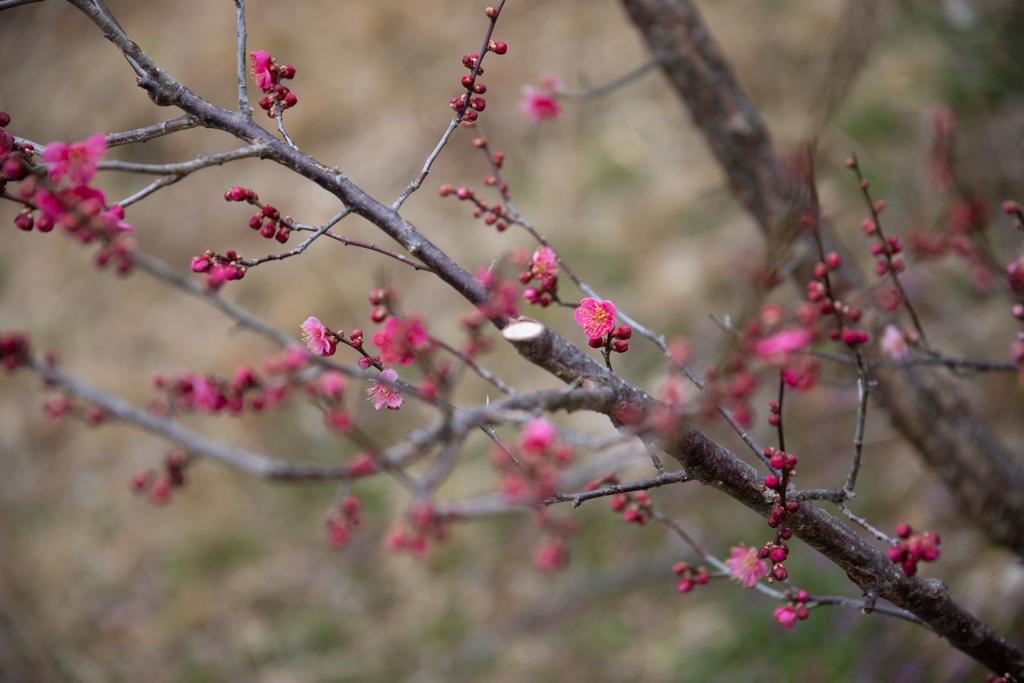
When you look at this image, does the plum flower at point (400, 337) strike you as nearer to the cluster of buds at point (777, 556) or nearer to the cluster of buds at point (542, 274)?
the cluster of buds at point (542, 274)

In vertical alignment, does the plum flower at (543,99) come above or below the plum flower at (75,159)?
above

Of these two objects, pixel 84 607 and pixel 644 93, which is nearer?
pixel 84 607

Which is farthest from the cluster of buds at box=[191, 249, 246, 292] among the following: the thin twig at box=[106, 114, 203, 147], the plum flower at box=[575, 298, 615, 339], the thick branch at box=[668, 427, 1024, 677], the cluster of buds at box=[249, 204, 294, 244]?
the thick branch at box=[668, 427, 1024, 677]

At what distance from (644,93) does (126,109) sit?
4117 millimetres

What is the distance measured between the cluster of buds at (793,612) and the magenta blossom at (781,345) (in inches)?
21.7

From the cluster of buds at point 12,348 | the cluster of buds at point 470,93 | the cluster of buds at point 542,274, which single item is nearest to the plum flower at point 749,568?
the cluster of buds at point 542,274

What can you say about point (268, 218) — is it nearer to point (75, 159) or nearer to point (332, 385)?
point (75, 159)

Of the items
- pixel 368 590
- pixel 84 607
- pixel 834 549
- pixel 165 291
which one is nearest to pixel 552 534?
pixel 834 549

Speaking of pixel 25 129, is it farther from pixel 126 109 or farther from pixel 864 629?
pixel 864 629

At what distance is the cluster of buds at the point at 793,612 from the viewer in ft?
3.85

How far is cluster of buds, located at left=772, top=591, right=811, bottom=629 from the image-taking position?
1173mm

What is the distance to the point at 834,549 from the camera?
1.11 metres

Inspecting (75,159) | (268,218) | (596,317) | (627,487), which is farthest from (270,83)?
(627,487)

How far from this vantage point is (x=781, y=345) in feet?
2.87
